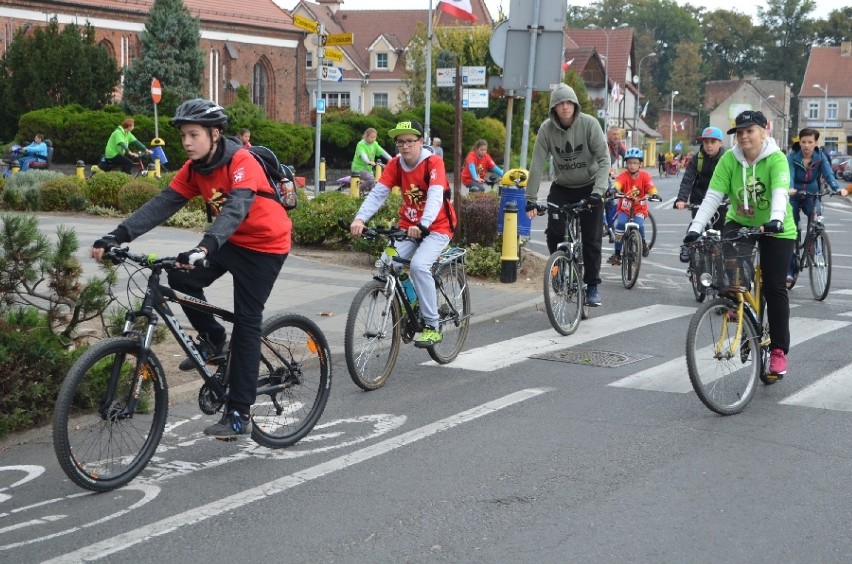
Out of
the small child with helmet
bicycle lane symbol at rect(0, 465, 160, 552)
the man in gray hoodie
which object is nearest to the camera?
bicycle lane symbol at rect(0, 465, 160, 552)

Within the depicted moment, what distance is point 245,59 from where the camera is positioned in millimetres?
65562

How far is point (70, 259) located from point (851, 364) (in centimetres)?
575

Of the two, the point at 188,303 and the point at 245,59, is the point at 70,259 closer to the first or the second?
the point at 188,303

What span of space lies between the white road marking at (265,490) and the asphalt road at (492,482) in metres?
0.01

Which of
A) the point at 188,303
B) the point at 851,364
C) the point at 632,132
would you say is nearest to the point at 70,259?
the point at 188,303

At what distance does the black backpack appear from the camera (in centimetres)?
622

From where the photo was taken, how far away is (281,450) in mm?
6445

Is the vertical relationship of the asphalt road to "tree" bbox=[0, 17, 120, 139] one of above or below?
below

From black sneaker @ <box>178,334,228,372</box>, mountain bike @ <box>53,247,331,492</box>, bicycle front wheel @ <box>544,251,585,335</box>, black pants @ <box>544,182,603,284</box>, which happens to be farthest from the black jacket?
black sneaker @ <box>178,334,228,372</box>

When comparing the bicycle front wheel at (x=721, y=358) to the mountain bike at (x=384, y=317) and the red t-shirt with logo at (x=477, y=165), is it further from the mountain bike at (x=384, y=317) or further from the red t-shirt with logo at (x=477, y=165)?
the red t-shirt with logo at (x=477, y=165)

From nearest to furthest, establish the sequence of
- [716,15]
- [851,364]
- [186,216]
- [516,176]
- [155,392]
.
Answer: [155,392], [851,364], [516,176], [186,216], [716,15]

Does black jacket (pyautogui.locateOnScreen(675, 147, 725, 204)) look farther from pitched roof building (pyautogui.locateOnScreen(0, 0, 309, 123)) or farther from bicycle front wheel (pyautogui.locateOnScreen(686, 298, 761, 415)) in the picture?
pitched roof building (pyautogui.locateOnScreen(0, 0, 309, 123))

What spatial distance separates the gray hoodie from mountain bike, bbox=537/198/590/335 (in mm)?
286

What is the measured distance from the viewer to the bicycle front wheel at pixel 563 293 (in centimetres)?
1014
